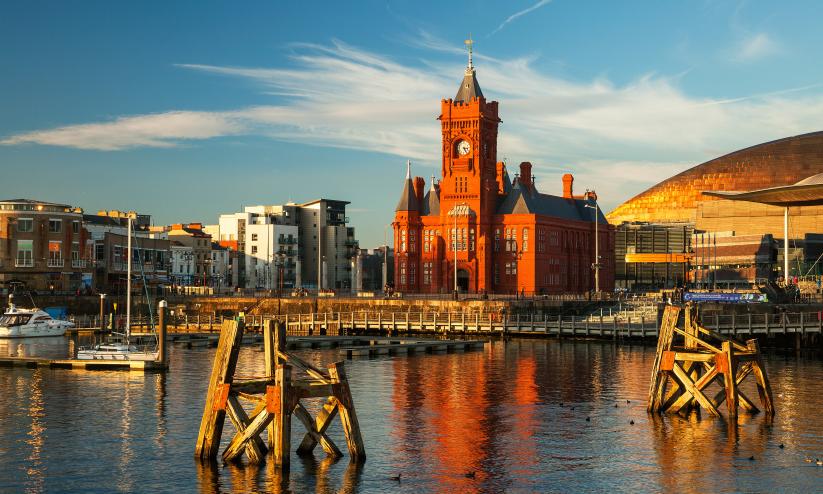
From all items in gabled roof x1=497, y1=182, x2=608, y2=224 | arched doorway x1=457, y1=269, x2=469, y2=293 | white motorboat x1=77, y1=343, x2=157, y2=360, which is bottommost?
white motorboat x1=77, y1=343, x2=157, y2=360

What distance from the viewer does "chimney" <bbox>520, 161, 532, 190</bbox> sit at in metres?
137

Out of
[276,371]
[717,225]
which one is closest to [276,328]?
[276,371]

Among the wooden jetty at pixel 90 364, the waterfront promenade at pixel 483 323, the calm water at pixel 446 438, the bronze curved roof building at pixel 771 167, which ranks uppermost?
the bronze curved roof building at pixel 771 167

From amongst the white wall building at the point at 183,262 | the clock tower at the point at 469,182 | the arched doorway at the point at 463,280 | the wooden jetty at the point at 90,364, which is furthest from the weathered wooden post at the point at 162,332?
the white wall building at the point at 183,262

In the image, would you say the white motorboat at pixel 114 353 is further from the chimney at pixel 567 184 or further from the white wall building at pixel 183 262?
the white wall building at pixel 183 262

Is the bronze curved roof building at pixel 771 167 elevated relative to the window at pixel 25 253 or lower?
elevated

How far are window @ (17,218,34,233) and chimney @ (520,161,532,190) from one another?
6417 centimetres

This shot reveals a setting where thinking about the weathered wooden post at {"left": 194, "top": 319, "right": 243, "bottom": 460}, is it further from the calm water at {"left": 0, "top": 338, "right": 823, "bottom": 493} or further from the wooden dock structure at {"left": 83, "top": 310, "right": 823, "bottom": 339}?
the wooden dock structure at {"left": 83, "top": 310, "right": 823, "bottom": 339}

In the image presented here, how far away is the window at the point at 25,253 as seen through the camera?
5094 inches

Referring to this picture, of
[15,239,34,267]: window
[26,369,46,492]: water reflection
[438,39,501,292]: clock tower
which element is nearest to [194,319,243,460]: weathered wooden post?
[26,369,46,492]: water reflection

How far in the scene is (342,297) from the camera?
4776 inches

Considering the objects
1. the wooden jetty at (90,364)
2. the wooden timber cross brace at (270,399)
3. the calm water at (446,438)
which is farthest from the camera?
the wooden jetty at (90,364)

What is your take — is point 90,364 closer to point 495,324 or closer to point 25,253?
point 495,324

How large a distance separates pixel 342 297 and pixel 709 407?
3232 inches
